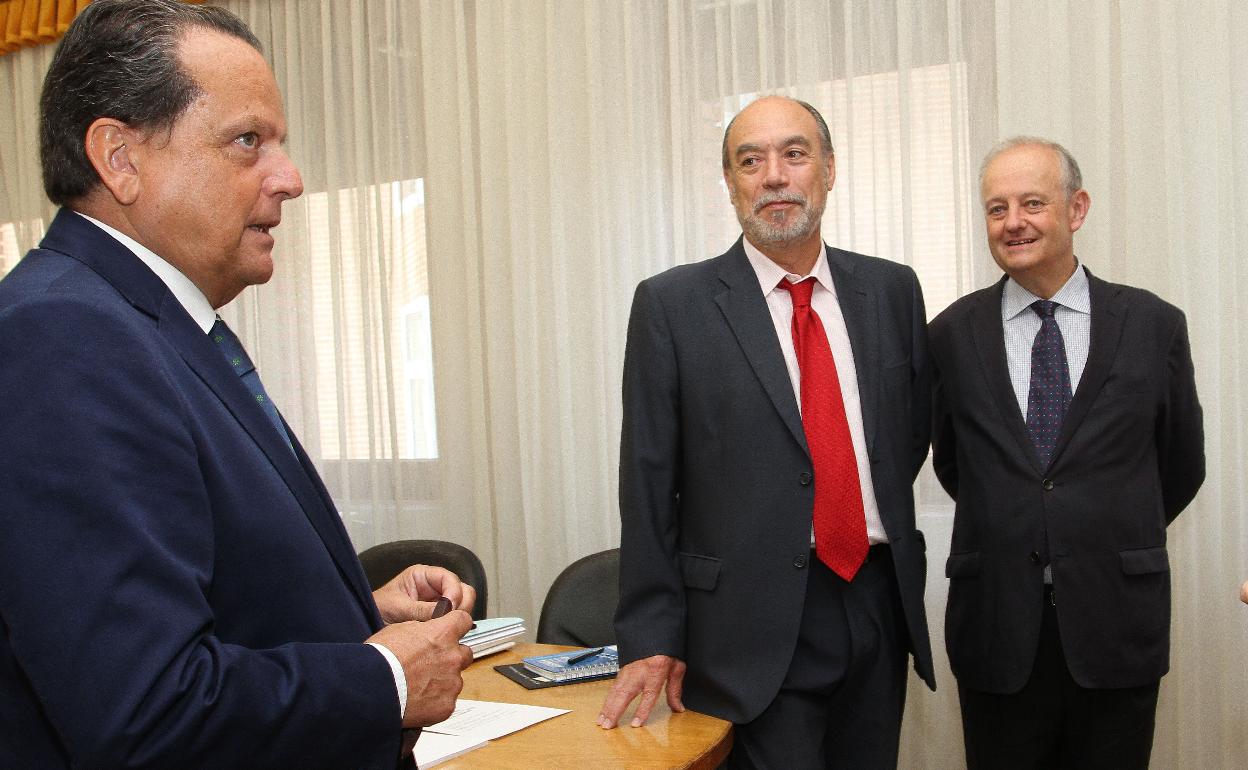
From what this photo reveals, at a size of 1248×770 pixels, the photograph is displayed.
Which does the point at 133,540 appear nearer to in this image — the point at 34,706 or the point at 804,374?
the point at 34,706

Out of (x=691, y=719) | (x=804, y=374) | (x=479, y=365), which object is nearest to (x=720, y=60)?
(x=479, y=365)

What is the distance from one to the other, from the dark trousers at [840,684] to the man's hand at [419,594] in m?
0.74

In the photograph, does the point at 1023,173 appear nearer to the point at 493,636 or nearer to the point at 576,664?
the point at 576,664

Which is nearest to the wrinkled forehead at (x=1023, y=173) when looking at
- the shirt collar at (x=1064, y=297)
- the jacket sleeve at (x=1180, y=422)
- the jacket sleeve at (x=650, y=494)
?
the shirt collar at (x=1064, y=297)

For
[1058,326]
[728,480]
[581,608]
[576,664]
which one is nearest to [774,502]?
[728,480]

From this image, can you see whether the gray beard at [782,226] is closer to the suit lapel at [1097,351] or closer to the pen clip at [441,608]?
the suit lapel at [1097,351]

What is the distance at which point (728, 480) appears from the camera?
2008mm

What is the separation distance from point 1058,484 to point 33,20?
4.82 metres

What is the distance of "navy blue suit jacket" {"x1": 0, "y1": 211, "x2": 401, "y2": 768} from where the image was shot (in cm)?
87

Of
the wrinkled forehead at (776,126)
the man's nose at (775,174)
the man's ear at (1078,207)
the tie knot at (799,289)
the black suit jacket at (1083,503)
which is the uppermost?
the wrinkled forehead at (776,126)

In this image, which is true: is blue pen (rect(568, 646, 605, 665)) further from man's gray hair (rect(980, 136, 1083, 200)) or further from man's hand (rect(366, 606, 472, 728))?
man's gray hair (rect(980, 136, 1083, 200))

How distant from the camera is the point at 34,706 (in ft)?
3.11

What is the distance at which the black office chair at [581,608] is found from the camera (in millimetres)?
2744

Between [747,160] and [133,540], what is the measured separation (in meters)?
1.63
